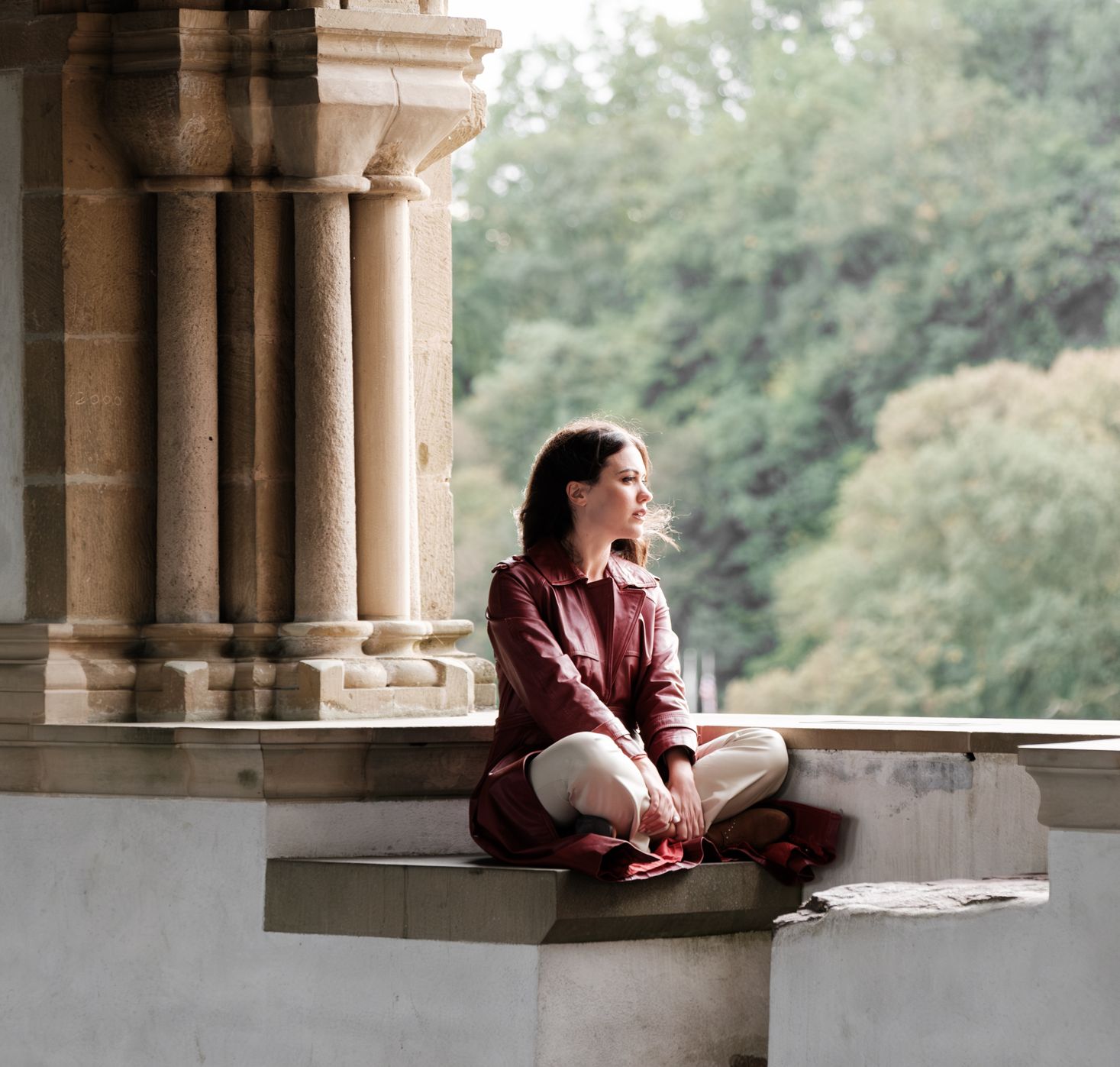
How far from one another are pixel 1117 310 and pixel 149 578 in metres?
16.4

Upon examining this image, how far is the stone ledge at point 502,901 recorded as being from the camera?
3.33m

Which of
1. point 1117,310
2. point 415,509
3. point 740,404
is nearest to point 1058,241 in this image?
point 1117,310

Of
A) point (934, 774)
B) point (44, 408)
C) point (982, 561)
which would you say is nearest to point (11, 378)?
point (44, 408)

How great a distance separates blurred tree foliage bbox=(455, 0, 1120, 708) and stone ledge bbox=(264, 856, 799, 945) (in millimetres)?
16465

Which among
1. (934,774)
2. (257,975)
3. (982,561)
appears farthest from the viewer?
(982,561)

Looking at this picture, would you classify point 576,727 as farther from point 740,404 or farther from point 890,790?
point 740,404

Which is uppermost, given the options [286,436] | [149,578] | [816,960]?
[286,436]

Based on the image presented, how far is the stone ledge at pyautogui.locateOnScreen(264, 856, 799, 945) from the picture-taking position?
3.33m

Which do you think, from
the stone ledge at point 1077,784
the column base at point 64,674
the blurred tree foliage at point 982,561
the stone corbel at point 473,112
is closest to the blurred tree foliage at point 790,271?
the blurred tree foliage at point 982,561

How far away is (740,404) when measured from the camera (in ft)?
69.4

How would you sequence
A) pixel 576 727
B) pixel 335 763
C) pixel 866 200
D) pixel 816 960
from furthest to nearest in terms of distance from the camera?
1. pixel 866 200
2. pixel 335 763
3. pixel 576 727
4. pixel 816 960

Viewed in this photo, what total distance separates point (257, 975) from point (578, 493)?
1012mm

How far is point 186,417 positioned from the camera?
4.13 metres

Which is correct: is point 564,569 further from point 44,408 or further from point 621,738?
point 44,408
